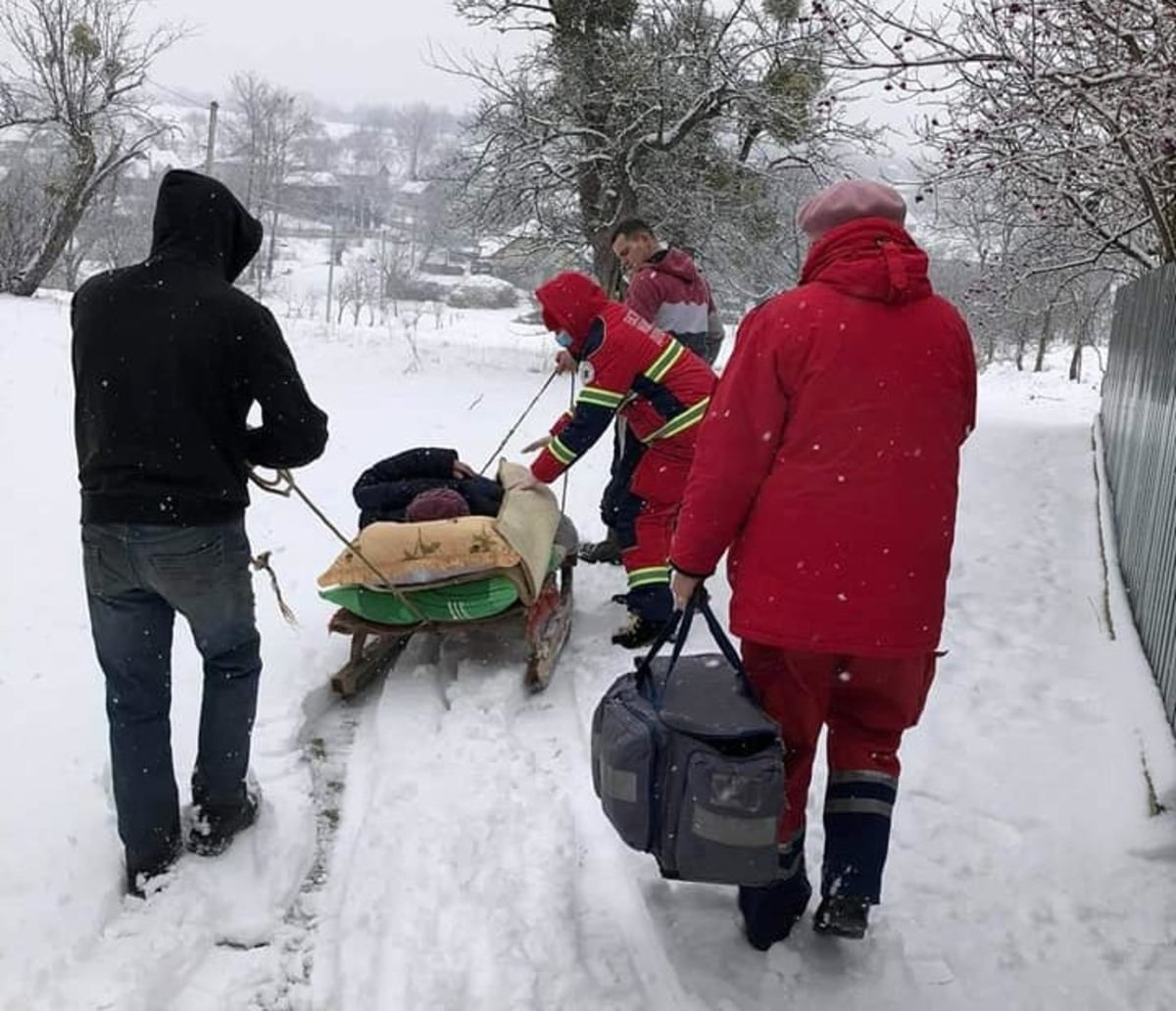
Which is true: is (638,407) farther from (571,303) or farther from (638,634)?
(638,634)

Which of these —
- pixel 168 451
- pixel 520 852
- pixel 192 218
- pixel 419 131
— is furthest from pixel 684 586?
pixel 419 131

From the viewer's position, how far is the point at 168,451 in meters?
2.94

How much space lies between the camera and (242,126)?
2101 inches

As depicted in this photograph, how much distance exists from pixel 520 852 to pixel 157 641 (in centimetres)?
135

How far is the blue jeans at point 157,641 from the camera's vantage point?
2994 mm

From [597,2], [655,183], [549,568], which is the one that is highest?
[597,2]

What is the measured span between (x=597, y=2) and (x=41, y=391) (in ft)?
36.4

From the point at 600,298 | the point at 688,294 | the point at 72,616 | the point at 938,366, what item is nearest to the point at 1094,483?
the point at 688,294

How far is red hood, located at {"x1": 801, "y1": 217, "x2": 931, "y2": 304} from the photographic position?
2609 mm

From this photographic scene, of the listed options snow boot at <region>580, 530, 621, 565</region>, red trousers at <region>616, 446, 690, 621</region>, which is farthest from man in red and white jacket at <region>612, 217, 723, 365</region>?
red trousers at <region>616, 446, 690, 621</region>

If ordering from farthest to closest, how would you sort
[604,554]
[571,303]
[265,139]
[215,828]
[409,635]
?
[265,139]
[604,554]
[409,635]
[571,303]
[215,828]

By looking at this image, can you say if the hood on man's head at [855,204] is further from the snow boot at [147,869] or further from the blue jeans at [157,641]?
the snow boot at [147,869]

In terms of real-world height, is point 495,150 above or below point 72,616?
above

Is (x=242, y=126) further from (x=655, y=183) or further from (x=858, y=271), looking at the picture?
(x=858, y=271)
